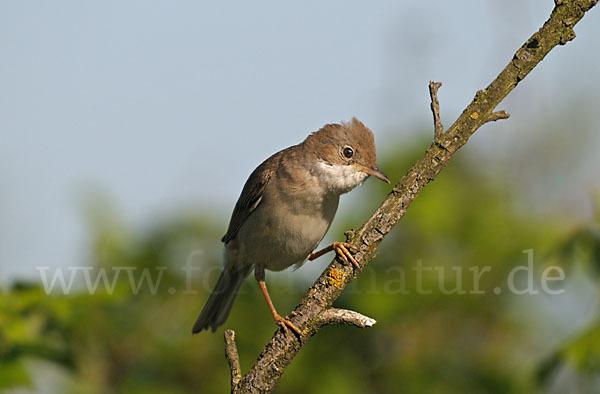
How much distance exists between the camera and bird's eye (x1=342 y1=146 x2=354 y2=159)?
15.5ft

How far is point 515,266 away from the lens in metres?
5.49

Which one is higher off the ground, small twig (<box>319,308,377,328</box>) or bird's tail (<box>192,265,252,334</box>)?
small twig (<box>319,308,377,328</box>)

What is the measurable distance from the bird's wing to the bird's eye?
0.65 m

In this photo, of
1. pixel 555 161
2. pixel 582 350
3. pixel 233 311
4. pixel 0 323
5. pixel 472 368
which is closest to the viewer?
pixel 582 350

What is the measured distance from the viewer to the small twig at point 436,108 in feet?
10.2

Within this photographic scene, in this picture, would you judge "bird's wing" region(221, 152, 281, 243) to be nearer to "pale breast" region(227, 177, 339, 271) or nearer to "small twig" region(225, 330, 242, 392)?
"pale breast" region(227, 177, 339, 271)

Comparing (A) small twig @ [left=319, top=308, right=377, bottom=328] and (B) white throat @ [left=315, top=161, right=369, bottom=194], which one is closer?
(A) small twig @ [left=319, top=308, right=377, bottom=328]

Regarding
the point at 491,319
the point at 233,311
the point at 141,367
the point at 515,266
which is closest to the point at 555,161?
the point at 515,266

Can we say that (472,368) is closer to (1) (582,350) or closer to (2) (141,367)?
(1) (582,350)

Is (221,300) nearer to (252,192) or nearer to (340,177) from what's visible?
(252,192)

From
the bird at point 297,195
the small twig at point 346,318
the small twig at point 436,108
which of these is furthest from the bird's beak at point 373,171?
the small twig at point 346,318

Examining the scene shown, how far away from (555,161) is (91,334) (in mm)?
4916

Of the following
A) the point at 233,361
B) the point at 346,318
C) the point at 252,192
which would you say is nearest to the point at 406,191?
the point at 346,318

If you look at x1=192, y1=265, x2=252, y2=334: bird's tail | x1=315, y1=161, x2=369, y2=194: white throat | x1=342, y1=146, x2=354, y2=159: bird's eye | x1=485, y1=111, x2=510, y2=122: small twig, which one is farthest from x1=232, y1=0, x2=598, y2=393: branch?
x1=192, y1=265, x2=252, y2=334: bird's tail
